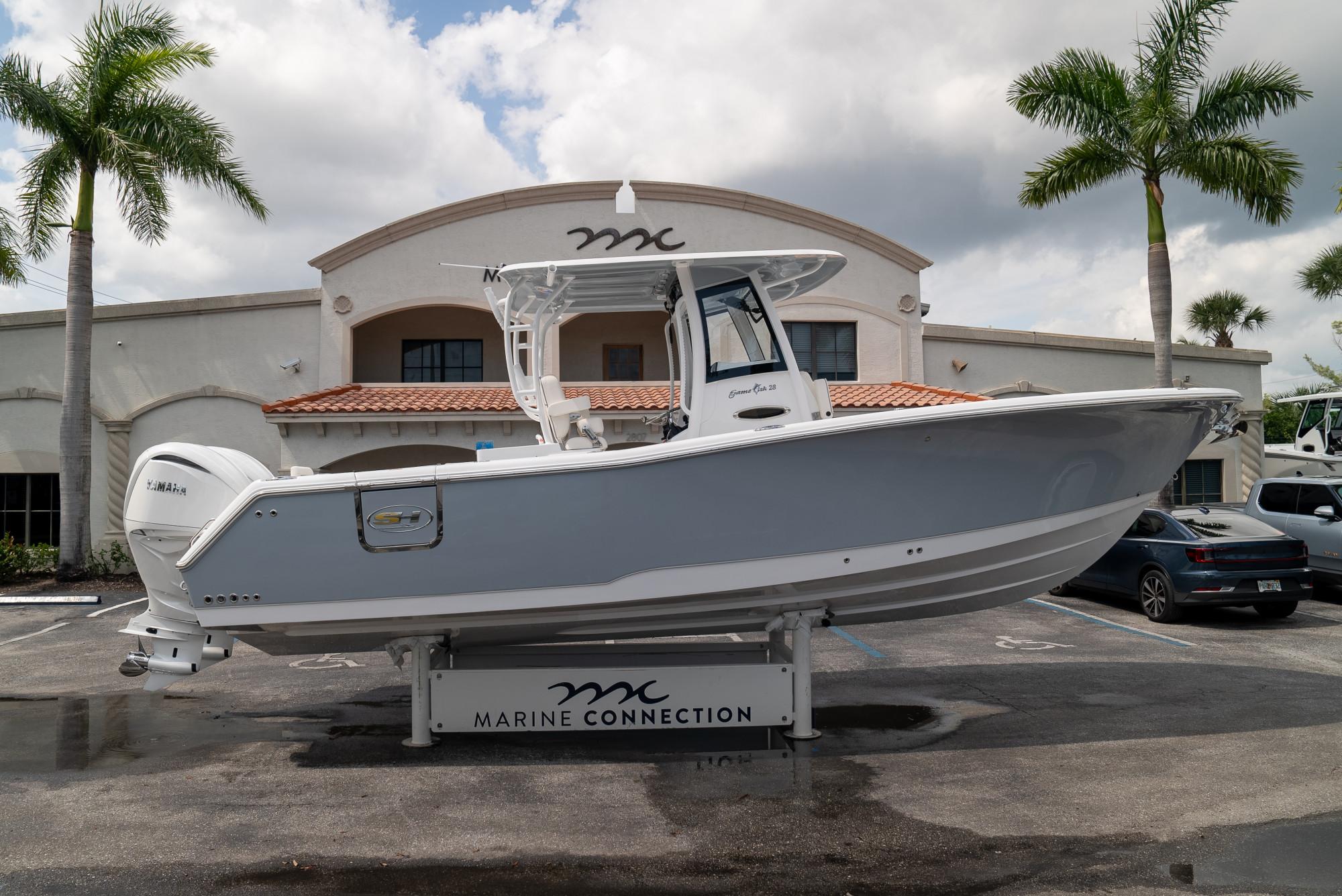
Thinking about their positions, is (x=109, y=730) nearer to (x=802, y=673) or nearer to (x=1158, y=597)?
(x=802, y=673)

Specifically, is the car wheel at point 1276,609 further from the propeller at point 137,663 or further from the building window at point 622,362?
the building window at point 622,362

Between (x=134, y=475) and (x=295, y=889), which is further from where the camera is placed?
(x=134, y=475)

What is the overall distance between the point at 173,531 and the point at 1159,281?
1451cm

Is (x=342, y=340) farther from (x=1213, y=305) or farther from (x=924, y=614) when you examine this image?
(x=1213, y=305)

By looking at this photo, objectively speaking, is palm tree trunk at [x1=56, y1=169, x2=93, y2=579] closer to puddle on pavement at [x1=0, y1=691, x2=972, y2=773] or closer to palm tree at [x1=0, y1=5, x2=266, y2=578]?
palm tree at [x1=0, y1=5, x2=266, y2=578]

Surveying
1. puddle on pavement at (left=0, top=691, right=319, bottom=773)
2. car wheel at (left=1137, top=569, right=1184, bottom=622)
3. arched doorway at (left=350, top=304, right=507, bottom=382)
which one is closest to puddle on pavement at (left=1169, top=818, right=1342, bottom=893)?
puddle on pavement at (left=0, top=691, right=319, bottom=773)

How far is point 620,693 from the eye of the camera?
5633 millimetres

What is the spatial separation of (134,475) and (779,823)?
14.5ft

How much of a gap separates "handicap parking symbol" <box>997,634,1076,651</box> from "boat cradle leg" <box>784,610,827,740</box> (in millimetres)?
3841

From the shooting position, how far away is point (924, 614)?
6.16 meters

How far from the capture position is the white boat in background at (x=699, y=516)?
16.6 feet

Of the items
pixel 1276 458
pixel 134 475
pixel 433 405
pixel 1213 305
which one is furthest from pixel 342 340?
pixel 1213 305

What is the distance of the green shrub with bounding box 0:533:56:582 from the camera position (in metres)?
14.5

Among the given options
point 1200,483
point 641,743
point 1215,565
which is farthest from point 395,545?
point 1200,483
